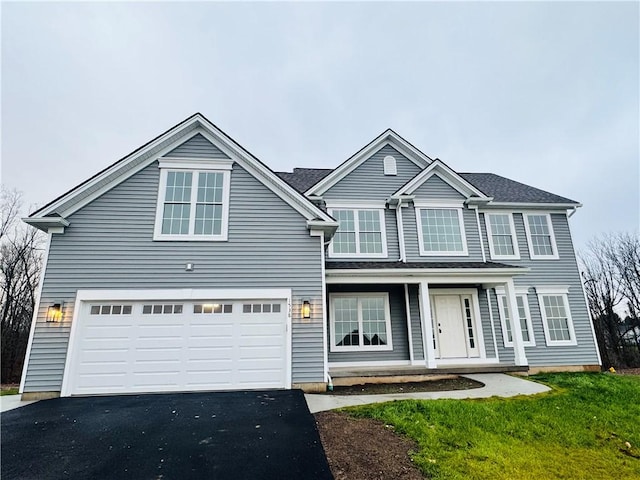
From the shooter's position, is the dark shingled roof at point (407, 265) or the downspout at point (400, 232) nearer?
the dark shingled roof at point (407, 265)

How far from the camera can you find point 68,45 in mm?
13281

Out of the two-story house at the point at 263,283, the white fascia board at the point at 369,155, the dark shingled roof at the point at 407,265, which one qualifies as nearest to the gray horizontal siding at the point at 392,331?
the two-story house at the point at 263,283

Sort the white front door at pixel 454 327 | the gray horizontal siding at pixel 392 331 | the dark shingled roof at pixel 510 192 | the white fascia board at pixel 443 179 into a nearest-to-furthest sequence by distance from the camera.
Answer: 1. the gray horizontal siding at pixel 392 331
2. the white front door at pixel 454 327
3. the white fascia board at pixel 443 179
4. the dark shingled roof at pixel 510 192

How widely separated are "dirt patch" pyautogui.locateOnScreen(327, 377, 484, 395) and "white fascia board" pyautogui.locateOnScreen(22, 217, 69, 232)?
7.63 m

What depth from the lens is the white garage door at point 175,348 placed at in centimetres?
695

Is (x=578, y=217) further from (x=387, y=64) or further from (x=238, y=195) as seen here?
(x=238, y=195)

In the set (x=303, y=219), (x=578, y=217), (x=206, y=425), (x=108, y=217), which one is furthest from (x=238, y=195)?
(x=578, y=217)

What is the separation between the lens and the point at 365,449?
152 inches

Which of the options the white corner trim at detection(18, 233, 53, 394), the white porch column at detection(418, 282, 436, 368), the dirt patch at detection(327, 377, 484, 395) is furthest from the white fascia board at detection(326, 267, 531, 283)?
the white corner trim at detection(18, 233, 53, 394)

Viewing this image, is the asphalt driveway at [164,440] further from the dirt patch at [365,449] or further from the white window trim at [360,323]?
the white window trim at [360,323]

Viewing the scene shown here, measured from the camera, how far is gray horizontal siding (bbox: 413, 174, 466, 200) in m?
11.1

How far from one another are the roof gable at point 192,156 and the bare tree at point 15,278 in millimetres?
13892

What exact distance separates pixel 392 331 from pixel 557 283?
263 inches

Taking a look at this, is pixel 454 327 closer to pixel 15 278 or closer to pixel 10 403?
pixel 10 403
